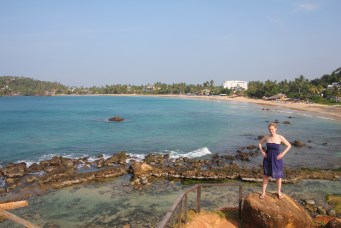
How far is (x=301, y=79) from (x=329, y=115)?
67.9m

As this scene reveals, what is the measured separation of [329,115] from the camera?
219 ft

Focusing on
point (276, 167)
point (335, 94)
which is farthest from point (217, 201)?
point (335, 94)

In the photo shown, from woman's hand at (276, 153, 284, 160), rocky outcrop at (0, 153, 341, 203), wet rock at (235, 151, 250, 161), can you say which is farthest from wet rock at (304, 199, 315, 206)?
wet rock at (235, 151, 250, 161)

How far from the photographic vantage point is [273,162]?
9.50m

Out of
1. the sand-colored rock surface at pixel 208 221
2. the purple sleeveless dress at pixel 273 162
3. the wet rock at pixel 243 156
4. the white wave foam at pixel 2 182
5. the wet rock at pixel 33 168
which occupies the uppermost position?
the purple sleeveless dress at pixel 273 162

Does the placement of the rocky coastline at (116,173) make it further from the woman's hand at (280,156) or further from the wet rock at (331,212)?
the woman's hand at (280,156)

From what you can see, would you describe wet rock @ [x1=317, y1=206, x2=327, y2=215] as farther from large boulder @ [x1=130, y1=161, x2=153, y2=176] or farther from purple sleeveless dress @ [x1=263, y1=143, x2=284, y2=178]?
large boulder @ [x1=130, y1=161, x2=153, y2=176]

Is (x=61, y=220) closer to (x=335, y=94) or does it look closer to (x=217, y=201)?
(x=217, y=201)

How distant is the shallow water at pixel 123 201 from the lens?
14.7 metres

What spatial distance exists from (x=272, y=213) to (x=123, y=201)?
9.74 meters

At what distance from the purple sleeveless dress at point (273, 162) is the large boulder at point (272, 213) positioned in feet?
3.33

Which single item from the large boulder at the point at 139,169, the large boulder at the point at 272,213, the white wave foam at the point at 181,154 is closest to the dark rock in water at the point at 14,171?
the large boulder at the point at 139,169

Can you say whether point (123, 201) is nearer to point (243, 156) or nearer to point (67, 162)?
point (67, 162)

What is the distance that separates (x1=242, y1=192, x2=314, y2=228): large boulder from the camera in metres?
9.51
